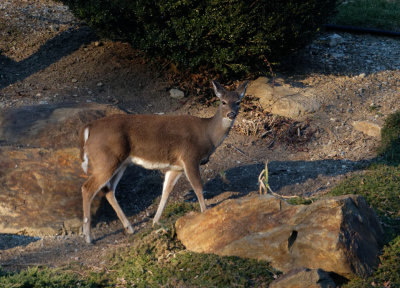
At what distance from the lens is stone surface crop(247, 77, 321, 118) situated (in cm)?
1100

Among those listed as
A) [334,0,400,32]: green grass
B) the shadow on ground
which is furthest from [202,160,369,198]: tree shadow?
[334,0,400,32]: green grass

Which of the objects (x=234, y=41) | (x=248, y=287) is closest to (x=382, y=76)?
(x=234, y=41)

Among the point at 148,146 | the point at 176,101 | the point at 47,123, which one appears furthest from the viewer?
the point at 176,101

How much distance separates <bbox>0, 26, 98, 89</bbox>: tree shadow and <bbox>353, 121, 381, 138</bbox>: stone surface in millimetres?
7076

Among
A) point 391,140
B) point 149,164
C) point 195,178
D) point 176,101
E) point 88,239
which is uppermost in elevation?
point 149,164

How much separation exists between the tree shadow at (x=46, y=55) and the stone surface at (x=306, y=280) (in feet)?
29.2

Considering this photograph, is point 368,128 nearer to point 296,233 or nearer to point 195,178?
point 195,178

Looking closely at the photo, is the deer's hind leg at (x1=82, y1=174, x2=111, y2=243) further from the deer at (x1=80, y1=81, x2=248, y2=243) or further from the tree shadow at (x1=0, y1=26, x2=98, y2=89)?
the tree shadow at (x1=0, y1=26, x2=98, y2=89)

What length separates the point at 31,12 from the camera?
14.6m

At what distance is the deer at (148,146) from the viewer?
7.08 metres

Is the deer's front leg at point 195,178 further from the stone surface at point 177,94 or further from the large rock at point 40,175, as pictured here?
the stone surface at point 177,94

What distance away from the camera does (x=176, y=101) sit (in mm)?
11594

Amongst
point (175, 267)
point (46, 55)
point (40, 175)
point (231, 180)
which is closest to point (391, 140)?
point (231, 180)

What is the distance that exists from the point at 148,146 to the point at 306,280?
10.5 ft
